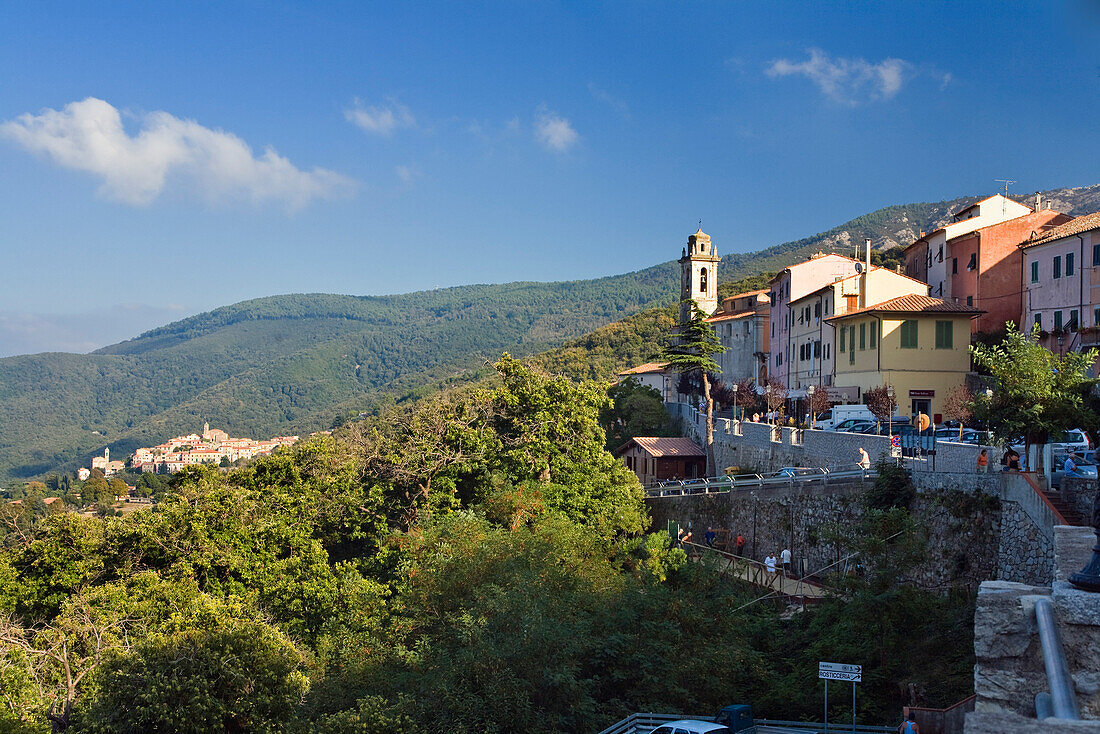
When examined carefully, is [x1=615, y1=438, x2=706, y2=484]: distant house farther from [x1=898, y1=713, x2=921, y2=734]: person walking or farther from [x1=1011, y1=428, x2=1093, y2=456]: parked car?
[x1=898, y1=713, x2=921, y2=734]: person walking

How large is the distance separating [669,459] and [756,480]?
44.6 feet

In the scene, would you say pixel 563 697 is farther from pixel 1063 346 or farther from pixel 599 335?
pixel 599 335

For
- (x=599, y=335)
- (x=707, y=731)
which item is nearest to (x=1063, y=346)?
(x=707, y=731)

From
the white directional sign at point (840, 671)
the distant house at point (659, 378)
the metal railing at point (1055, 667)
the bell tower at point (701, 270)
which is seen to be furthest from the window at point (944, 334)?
the bell tower at point (701, 270)

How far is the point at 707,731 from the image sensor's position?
15711mm

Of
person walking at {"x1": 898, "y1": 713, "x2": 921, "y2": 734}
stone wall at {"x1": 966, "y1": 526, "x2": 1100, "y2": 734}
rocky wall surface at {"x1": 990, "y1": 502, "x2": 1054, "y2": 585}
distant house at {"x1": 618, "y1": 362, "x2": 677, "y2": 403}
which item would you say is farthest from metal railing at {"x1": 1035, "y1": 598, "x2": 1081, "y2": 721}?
distant house at {"x1": 618, "y1": 362, "x2": 677, "y2": 403}

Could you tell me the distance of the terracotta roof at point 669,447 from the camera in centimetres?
4644

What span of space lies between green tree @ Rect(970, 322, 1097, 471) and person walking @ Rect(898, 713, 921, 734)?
8306mm

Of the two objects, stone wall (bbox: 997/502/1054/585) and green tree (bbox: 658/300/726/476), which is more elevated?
green tree (bbox: 658/300/726/476)

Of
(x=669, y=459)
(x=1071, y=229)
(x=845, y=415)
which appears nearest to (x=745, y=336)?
(x=669, y=459)

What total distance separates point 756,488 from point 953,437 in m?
7.36

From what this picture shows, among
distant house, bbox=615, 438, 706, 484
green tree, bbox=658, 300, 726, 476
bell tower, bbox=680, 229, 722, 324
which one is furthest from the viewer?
bell tower, bbox=680, 229, 722, 324

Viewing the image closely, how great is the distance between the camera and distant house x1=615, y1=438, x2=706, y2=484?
4638 centimetres

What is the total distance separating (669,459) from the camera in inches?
1833
